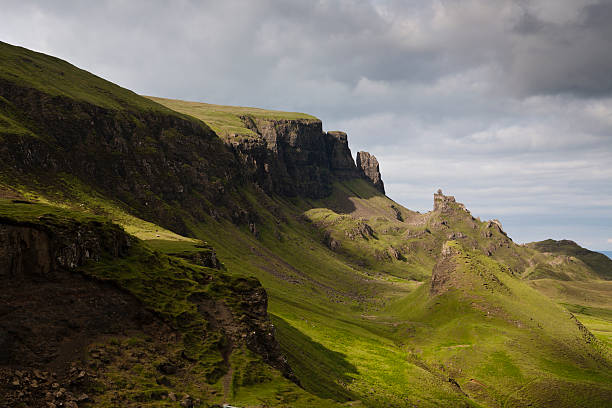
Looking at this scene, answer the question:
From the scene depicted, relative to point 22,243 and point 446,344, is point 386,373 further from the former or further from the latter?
point 22,243

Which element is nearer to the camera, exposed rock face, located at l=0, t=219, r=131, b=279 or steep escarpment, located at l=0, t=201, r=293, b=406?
steep escarpment, located at l=0, t=201, r=293, b=406

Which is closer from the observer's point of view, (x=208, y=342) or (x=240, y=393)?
(x=240, y=393)

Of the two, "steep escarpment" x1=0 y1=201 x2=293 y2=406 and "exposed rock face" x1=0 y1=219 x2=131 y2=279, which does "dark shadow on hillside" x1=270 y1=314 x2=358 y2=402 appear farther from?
"exposed rock face" x1=0 y1=219 x2=131 y2=279

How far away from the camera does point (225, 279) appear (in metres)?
79.9

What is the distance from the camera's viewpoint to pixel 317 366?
106m

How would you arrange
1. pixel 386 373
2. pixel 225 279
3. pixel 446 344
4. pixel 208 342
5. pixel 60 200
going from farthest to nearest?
pixel 446 344
pixel 60 200
pixel 386 373
pixel 225 279
pixel 208 342

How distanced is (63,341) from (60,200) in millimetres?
135779

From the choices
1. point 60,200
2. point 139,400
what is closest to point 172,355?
point 139,400

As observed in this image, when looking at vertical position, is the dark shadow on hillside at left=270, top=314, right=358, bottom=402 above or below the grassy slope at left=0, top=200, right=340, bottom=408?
below

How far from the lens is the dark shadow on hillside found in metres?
88.0

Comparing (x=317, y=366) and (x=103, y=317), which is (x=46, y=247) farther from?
(x=317, y=366)

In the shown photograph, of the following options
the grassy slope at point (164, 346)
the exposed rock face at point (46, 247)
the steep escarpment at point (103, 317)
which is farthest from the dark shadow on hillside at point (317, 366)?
the exposed rock face at point (46, 247)

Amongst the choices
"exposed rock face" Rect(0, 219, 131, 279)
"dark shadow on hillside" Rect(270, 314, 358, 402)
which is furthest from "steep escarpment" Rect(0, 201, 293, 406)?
"dark shadow on hillside" Rect(270, 314, 358, 402)

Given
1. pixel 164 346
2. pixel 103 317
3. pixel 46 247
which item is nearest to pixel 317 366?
pixel 164 346
